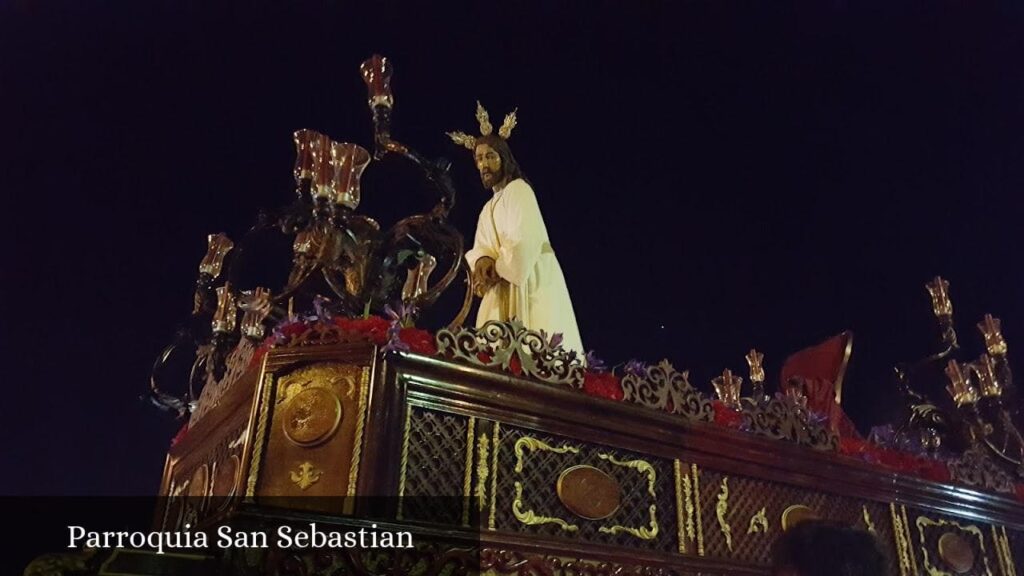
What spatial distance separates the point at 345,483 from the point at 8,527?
10.7 feet

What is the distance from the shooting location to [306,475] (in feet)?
10.5

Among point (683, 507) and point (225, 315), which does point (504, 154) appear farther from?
point (683, 507)

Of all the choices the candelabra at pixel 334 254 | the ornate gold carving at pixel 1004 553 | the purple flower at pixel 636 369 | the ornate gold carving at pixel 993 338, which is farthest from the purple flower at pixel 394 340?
the ornate gold carving at pixel 993 338

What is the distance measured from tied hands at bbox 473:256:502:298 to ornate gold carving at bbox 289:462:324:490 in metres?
1.87

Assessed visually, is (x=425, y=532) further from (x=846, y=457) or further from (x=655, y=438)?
(x=846, y=457)

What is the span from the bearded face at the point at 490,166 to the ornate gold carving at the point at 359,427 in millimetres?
2333

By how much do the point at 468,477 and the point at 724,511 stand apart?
1401mm

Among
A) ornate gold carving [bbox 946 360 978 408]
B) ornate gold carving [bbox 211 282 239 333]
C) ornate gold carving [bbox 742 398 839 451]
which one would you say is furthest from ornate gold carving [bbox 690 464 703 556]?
ornate gold carving [bbox 946 360 978 408]

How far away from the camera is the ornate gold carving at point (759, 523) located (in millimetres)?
3931

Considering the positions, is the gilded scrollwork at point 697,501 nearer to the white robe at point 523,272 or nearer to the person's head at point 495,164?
the white robe at point 523,272

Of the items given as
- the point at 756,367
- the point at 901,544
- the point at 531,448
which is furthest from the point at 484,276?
the point at 756,367

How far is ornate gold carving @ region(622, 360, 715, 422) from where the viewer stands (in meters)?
3.90

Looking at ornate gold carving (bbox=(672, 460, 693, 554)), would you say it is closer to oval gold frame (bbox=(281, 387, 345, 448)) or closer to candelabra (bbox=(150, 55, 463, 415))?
candelabra (bbox=(150, 55, 463, 415))

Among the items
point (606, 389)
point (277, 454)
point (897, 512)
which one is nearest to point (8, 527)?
point (277, 454)
